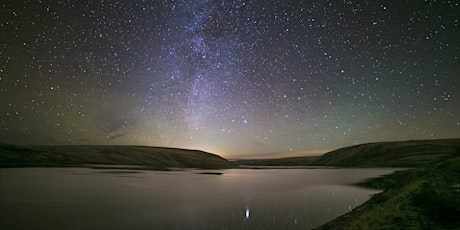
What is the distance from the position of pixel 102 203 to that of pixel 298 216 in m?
15.5

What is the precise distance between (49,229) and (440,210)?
747 inches

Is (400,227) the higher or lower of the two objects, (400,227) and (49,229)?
the higher

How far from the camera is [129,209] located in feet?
76.1

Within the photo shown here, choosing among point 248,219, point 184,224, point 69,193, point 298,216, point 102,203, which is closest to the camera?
point 184,224

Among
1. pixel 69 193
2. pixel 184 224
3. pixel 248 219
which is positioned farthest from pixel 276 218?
pixel 69 193

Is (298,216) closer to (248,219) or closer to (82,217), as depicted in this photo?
(248,219)

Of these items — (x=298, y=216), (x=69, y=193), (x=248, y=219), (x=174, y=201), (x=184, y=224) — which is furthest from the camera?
(x=69, y=193)

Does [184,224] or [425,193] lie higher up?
[425,193]

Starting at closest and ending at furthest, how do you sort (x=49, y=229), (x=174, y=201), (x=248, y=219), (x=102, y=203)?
1. (x=49, y=229)
2. (x=248, y=219)
3. (x=102, y=203)
4. (x=174, y=201)

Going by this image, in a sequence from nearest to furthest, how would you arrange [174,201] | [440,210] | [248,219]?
[440,210] < [248,219] < [174,201]

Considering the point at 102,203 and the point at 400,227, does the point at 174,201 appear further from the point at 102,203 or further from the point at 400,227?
the point at 400,227

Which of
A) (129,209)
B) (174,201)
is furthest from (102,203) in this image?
(174,201)

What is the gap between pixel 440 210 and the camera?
14688mm

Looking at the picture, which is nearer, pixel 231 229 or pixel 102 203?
pixel 231 229
